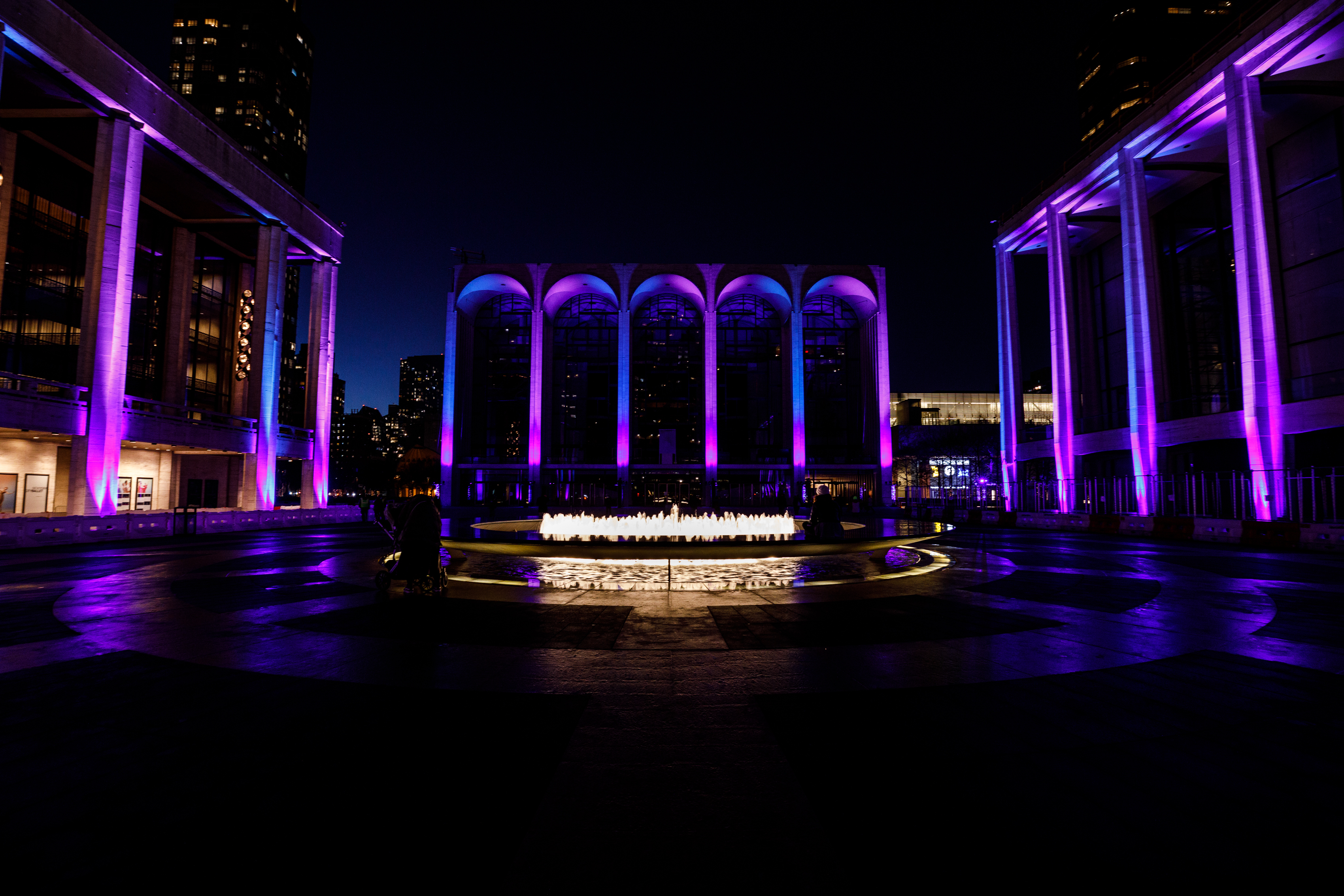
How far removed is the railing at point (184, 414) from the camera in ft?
97.5

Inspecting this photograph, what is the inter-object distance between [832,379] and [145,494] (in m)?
58.0

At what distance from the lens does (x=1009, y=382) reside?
146ft

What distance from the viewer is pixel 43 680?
5.12 metres

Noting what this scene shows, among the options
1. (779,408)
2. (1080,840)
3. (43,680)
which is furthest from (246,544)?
(779,408)

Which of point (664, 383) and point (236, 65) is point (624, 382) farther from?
point (236, 65)

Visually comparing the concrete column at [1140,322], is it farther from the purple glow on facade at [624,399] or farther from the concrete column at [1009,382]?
the purple glow on facade at [624,399]

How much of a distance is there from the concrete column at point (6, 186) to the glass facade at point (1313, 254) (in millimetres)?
60906

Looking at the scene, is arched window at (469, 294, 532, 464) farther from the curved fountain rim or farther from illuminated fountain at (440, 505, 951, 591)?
the curved fountain rim

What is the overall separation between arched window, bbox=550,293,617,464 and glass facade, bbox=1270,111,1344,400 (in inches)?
1986

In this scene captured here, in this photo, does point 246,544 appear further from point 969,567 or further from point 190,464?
point 190,464

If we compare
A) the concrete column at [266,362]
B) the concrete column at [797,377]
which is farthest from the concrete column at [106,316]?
the concrete column at [797,377]

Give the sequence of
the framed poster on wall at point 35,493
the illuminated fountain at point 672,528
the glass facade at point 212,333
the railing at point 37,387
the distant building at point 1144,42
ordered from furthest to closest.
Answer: the distant building at point 1144,42 → the glass facade at point 212,333 → the framed poster on wall at point 35,493 → the railing at point 37,387 → the illuminated fountain at point 672,528

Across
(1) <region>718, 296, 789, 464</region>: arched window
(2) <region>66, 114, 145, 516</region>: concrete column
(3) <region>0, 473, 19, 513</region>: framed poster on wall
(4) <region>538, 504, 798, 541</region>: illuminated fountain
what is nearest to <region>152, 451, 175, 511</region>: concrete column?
(3) <region>0, 473, 19, 513</region>: framed poster on wall

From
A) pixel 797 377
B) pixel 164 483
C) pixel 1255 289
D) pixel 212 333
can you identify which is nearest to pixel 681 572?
pixel 1255 289
